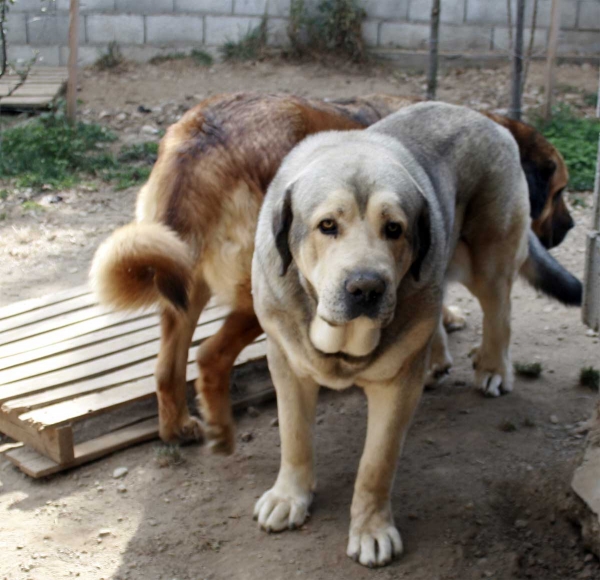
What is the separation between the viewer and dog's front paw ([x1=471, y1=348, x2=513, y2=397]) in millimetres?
4305

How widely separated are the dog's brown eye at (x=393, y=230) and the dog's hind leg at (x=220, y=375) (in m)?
1.07

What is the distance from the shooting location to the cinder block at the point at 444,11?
10414mm

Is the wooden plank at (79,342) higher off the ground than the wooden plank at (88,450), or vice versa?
the wooden plank at (79,342)

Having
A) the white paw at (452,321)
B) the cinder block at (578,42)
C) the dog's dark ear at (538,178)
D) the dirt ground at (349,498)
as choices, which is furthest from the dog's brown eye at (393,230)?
the cinder block at (578,42)

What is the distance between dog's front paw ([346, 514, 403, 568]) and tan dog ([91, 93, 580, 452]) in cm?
77

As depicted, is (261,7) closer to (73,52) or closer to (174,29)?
(174,29)

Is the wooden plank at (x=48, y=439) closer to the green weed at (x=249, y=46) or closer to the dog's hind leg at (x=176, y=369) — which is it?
the dog's hind leg at (x=176, y=369)

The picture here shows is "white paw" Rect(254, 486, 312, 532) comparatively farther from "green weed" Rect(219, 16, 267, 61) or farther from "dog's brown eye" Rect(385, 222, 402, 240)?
"green weed" Rect(219, 16, 267, 61)

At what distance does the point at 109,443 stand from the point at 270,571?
45.0 inches

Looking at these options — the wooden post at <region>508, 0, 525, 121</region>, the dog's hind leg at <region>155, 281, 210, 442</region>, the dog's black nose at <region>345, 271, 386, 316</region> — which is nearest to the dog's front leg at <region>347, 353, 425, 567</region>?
the dog's black nose at <region>345, 271, 386, 316</region>

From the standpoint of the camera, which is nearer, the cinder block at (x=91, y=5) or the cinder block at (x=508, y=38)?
the cinder block at (x=91, y=5)

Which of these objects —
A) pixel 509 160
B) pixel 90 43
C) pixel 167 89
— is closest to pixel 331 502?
pixel 509 160

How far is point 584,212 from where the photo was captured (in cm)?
689

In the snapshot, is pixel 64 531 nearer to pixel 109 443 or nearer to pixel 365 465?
pixel 109 443
